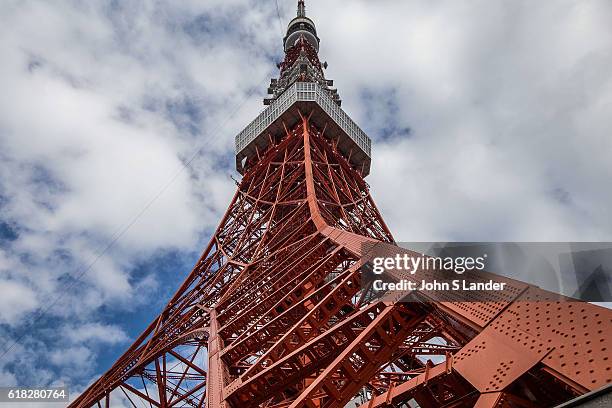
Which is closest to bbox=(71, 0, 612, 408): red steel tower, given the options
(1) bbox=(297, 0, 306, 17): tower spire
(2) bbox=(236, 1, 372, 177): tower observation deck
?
(2) bbox=(236, 1, 372, 177): tower observation deck

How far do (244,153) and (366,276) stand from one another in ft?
59.7

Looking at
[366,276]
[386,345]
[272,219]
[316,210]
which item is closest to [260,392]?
[386,345]

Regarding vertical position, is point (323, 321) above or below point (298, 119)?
below

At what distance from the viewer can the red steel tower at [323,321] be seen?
12.0 feet

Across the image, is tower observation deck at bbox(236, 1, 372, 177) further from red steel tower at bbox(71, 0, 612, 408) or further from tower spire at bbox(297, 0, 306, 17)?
tower spire at bbox(297, 0, 306, 17)

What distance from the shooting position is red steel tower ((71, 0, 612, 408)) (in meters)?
3.66

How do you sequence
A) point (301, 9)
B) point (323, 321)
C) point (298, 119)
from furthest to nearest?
point (301, 9)
point (298, 119)
point (323, 321)

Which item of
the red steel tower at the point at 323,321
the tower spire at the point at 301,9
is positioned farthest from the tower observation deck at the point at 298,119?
the tower spire at the point at 301,9

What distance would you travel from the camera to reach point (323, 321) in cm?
820

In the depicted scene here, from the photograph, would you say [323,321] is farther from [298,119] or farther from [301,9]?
[301,9]

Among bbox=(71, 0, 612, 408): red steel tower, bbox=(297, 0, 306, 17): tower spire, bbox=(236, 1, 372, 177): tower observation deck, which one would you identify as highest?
bbox=(297, 0, 306, 17): tower spire

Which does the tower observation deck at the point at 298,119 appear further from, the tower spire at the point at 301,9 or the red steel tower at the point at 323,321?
the tower spire at the point at 301,9

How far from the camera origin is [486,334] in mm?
4301

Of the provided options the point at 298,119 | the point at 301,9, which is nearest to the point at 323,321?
the point at 298,119
